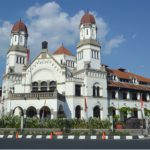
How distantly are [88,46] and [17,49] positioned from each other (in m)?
14.7

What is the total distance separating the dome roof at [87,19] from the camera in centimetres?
5612

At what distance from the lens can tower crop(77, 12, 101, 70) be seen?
53750 millimetres

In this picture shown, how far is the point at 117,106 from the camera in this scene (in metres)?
56.1

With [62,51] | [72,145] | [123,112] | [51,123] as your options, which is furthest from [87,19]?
[72,145]

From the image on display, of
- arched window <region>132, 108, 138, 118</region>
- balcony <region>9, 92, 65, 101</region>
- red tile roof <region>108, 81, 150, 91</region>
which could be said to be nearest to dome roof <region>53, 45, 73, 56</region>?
red tile roof <region>108, 81, 150, 91</region>

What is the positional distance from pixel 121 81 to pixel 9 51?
2416 cm

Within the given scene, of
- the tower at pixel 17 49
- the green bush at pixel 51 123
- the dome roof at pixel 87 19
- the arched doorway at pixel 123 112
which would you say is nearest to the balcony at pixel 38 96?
the tower at pixel 17 49

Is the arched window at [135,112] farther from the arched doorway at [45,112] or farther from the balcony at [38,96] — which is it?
the arched doorway at [45,112]

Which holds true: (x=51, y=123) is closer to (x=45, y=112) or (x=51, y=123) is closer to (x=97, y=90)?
(x=45, y=112)

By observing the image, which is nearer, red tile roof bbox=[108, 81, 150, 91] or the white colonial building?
the white colonial building

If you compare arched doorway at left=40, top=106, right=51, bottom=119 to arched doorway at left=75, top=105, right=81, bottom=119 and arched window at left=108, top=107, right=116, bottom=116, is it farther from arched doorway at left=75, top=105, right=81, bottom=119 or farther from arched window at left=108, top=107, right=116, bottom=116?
arched window at left=108, top=107, right=116, bottom=116

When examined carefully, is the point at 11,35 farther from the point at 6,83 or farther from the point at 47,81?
the point at 47,81

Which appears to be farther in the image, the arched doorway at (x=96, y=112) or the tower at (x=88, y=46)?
the tower at (x=88, y=46)

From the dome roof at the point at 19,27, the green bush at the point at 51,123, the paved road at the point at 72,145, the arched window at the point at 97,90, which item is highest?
the dome roof at the point at 19,27
